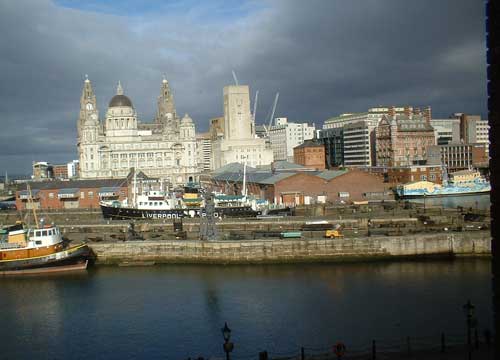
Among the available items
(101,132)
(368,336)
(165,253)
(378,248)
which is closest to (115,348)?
(368,336)

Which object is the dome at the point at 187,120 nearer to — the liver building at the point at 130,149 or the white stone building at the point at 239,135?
the liver building at the point at 130,149

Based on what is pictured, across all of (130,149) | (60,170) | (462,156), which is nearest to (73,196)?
(130,149)

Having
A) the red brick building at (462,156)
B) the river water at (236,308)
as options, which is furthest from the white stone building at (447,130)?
the river water at (236,308)

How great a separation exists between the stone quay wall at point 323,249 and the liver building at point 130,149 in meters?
53.2

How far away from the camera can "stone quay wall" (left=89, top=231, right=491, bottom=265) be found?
2778 centimetres

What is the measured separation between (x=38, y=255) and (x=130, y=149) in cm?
5748

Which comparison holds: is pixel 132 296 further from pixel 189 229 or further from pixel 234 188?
pixel 234 188

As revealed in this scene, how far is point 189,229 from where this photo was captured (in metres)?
37.2

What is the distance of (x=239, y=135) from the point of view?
300ft

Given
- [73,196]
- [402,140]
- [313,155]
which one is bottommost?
[73,196]

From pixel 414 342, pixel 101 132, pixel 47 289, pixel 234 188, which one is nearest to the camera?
pixel 414 342

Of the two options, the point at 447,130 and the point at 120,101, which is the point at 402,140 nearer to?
the point at 447,130

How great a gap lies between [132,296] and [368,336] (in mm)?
10706

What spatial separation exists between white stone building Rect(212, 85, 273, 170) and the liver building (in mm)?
6090
